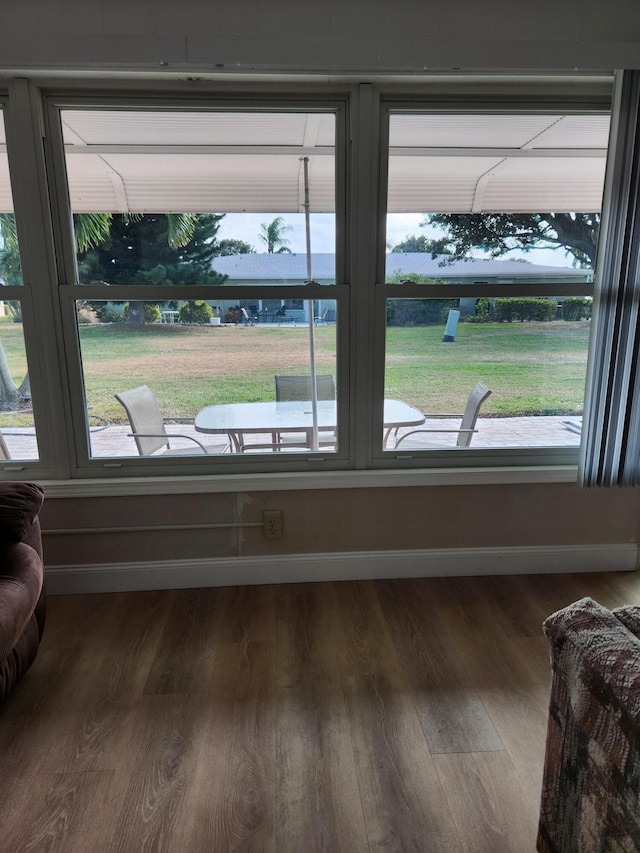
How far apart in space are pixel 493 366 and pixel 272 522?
130 cm

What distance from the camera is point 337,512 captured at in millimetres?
2496

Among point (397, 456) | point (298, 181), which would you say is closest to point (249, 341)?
point (298, 181)

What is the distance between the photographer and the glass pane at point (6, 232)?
A: 215cm

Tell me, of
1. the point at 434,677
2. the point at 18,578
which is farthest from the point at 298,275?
the point at 434,677

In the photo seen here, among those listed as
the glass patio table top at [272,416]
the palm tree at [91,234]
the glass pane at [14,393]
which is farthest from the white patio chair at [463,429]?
the glass pane at [14,393]

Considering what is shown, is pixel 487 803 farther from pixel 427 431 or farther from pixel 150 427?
pixel 150 427

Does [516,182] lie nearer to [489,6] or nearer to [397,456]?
[489,6]

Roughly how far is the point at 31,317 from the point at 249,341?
3.11 ft

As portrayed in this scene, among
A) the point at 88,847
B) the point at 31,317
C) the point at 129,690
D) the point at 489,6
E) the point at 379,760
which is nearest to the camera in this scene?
the point at 88,847

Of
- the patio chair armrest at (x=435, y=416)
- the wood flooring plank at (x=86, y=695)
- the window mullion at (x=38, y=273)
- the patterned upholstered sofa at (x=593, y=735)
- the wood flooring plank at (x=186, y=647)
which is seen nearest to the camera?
the patterned upholstered sofa at (x=593, y=735)

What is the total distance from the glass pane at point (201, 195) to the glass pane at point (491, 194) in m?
0.34

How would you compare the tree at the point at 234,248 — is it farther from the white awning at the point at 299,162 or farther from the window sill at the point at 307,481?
the window sill at the point at 307,481

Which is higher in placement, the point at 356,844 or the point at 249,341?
the point at 249,341

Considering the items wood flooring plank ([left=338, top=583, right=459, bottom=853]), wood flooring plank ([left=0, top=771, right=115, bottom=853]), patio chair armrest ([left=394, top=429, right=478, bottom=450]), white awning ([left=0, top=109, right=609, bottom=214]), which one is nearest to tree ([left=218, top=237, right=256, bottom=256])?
white awning ([left=0, top=109, right=609, bottom=214])
